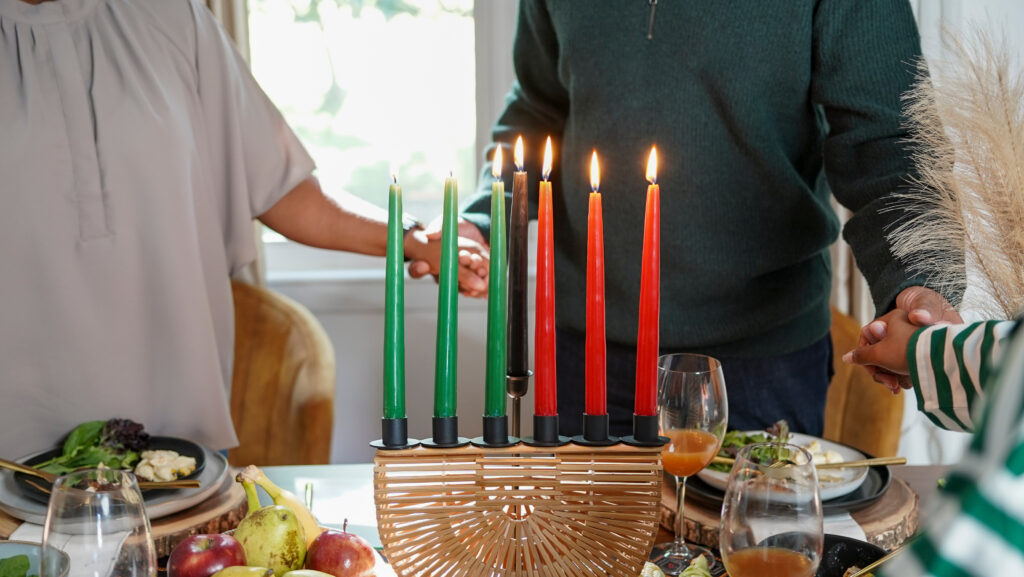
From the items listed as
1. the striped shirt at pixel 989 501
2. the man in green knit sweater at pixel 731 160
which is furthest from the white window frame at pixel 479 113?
the striped shirt at pixel 989 501

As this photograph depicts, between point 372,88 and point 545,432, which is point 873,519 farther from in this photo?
point 372,88

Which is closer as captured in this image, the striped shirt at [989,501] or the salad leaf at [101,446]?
the striped shirt at [989,501]

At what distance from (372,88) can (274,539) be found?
2.41 meters

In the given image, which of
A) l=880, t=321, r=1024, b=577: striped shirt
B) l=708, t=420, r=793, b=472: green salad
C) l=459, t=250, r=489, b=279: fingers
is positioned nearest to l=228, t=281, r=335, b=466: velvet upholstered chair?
l=459, t=250, r=489, b=279: fingers

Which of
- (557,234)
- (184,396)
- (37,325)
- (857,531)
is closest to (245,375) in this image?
(184,396)

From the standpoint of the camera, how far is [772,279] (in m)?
1.63

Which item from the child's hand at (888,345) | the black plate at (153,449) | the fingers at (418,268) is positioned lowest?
the black plate at (153,449)

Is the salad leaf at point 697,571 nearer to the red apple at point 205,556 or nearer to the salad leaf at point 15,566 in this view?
the red apple at point 205,556

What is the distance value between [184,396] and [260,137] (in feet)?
1.68

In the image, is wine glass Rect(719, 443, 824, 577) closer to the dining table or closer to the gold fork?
the dining table

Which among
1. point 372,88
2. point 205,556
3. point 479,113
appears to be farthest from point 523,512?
point 372,88

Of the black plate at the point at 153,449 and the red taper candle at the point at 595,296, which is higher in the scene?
the red taper candle at the point at 595,296

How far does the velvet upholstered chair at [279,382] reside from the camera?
6.94ft

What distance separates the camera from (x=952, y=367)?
2.47ft
